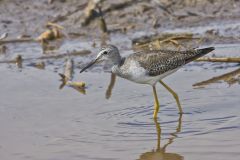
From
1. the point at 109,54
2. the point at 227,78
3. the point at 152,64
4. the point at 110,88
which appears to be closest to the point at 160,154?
the point at 152,64

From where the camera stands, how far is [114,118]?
24.0ft

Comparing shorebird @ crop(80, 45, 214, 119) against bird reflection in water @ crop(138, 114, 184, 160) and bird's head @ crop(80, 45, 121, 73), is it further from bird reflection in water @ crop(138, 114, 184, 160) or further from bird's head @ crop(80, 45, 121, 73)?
bird reflection in water @ crop(138, 114, 184, 160)

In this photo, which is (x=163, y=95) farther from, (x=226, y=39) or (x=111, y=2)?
(x=111, y=2)

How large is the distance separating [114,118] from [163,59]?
3.02 ft

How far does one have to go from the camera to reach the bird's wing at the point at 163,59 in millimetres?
7500

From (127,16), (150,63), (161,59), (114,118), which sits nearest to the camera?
(114,118)

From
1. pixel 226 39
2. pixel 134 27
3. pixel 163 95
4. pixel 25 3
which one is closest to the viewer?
pixel 163 95

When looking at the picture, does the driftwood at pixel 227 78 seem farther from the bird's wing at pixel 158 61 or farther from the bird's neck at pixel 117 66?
the bird's neck at pixel 117 66

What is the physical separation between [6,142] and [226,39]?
4.53 meters

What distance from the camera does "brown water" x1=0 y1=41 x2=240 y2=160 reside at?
6316 mm

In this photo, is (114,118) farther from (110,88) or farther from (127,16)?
(127,16)

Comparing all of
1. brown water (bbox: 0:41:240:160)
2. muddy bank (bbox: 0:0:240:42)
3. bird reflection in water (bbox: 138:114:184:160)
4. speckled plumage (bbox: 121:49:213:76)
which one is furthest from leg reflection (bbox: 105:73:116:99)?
muddy bank (bbox: 0:0:240:42)

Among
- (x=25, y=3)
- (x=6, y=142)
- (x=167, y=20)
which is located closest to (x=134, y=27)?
(x=167, y=20)

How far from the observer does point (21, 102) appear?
7969 mm
